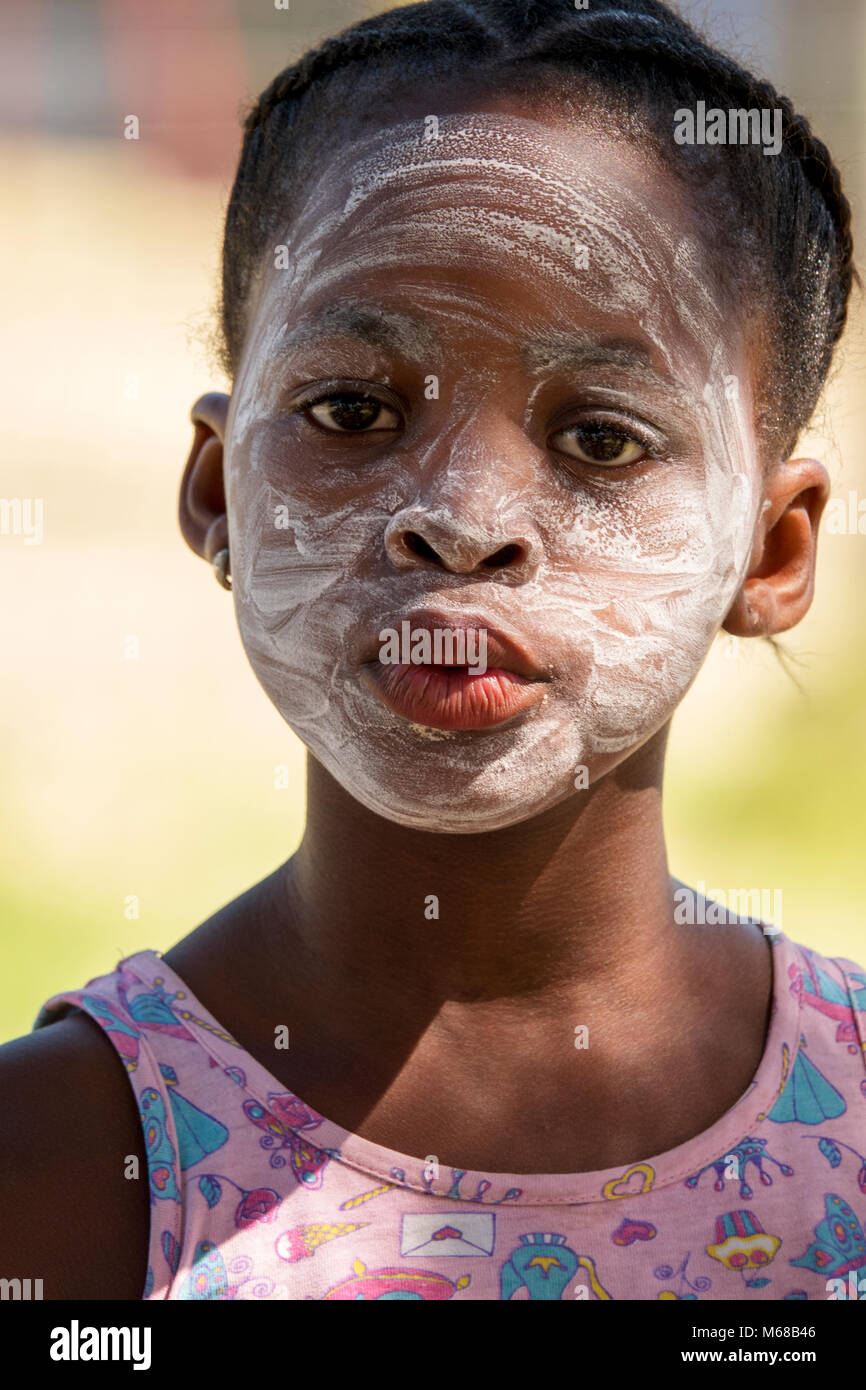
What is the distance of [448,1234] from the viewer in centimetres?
161

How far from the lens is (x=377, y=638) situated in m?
1.58

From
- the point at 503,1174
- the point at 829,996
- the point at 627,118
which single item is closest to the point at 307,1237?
the point at 503,1174

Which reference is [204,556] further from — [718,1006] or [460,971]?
[718,1006]

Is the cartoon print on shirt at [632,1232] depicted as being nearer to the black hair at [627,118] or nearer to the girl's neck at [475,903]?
the girl's neck at [475,903]

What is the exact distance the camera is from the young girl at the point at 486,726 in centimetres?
158

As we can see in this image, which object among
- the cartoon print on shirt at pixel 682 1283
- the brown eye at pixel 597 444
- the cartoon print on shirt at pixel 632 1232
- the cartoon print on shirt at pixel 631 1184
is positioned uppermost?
the brown eye at pixel 597 444

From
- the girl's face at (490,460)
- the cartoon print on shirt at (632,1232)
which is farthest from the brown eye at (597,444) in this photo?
the cartoon print on shirt at (632,1232)

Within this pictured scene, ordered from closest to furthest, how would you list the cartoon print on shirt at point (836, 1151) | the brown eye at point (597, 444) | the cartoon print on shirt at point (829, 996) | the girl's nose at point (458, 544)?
the girl's nose at point (458, 544) < the brown eye at point (597, 444) < the cartoon print on shirt at point (836, 1151) < the cartoon print on shirt at point (829, 996)

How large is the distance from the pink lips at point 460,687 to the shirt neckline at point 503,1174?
495 millimetres

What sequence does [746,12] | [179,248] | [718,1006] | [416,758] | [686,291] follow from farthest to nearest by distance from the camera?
[179,248] → [746,12] → [718,1006] → [686,291] → [416,758]

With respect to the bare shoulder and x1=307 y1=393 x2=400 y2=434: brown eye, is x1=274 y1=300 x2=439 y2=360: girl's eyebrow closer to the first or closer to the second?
x1=307 y1=393 x2=400 y2=434: brown eye

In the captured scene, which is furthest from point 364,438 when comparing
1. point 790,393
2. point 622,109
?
point 790,393

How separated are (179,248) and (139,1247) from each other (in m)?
4.87

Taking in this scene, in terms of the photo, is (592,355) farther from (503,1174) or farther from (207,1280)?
(207,1280)
